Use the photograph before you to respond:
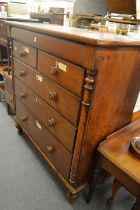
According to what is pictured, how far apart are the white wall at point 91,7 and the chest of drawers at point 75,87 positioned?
2.28ft

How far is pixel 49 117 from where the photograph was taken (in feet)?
3.72

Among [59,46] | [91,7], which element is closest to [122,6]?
[91,7]

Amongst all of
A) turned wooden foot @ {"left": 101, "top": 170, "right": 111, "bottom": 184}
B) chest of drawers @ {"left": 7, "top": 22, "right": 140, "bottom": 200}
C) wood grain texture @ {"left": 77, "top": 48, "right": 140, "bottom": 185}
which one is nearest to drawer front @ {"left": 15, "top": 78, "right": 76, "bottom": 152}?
chest of drawers @ {"left": 7, "top": 22, "right": 140, "bottom": 200}

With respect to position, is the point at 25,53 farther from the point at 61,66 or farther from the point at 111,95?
the point at 111,95

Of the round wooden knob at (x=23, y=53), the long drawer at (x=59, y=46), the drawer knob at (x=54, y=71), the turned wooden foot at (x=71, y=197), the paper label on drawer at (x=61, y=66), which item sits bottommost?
the turned wooden foot at (x=71, y=197)

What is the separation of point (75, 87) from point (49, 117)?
38 centimetres

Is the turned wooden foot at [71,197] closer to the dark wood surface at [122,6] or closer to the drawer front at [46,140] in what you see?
the drawer front at [46,140]

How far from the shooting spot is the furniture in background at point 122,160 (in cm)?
82

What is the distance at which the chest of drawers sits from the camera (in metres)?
0.75

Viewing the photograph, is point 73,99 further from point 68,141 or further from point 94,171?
point 94,171

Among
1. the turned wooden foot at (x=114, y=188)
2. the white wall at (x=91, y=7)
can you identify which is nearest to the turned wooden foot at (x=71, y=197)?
the turned wooden foot at (x=114, y=188)

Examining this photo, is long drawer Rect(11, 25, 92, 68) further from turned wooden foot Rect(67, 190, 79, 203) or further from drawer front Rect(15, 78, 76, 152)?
turned wooden foot Rect(67, 190, 79, 203)

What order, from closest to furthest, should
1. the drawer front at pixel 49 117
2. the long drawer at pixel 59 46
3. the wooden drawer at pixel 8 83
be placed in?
the long drawer at pixel 59 46
the drawer front at pixel 49 117
the wooden drawer at pixel 8 83

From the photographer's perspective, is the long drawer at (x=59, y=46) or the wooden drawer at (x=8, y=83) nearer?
the long drawer at (x=59, y=46)
